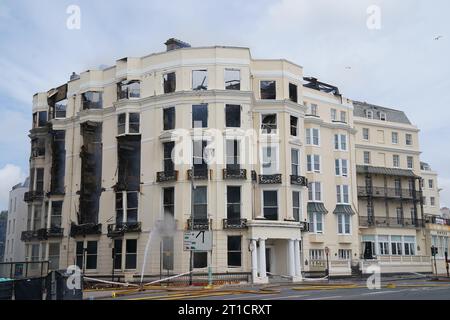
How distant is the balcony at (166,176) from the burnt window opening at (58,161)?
42.2 ft

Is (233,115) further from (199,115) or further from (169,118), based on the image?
(169,118)

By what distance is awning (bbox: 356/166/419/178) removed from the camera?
204ft

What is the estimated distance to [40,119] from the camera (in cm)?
5566

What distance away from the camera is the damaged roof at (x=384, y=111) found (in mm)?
66500

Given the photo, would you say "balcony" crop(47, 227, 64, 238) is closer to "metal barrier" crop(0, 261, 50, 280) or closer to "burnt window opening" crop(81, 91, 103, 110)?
"burnt window opening" crop(81, 91, 103, 110)

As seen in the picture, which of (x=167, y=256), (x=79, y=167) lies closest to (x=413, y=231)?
(x=167, y=256)

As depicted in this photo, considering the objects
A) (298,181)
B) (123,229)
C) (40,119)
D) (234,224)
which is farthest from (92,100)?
(298,181)

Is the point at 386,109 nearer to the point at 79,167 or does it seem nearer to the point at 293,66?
the point at 293,66

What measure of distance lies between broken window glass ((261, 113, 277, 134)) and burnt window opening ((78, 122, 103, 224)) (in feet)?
50.1

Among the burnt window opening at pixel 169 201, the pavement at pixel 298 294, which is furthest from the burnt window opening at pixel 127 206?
the pavement at pixel 298 294

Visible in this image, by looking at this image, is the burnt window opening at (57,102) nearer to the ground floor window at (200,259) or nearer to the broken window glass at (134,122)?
the broken window glass at (134,122)

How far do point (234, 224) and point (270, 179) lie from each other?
17.9 ft

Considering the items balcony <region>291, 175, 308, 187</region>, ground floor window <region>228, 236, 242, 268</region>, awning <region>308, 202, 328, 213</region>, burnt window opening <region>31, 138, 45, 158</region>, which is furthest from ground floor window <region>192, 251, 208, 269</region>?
burnt window opening <region>31, 138, 45, 158</region>
